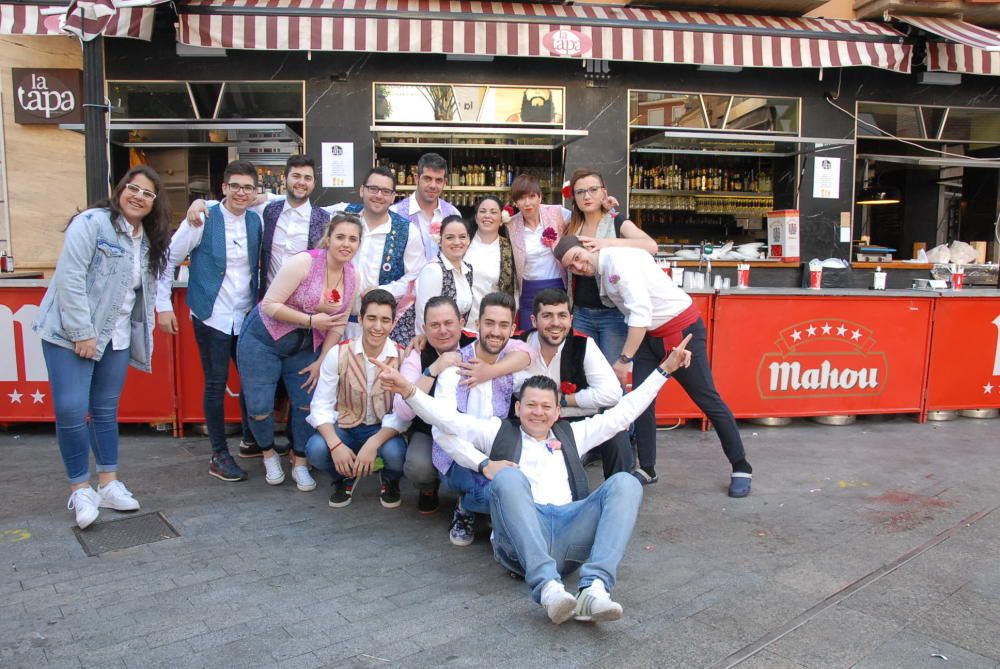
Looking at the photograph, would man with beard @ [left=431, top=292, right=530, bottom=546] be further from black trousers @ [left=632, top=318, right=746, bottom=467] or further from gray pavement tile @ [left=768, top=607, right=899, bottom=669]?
gray pavement tile @ [left=768, top=607, right=899, bottom=669]

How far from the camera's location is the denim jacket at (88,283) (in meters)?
3.71

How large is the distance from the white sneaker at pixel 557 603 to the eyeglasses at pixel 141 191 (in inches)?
114

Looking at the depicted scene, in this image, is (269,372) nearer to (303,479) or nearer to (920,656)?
(303,479)

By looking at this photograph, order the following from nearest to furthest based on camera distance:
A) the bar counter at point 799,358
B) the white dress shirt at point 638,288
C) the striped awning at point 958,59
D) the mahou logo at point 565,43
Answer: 1. the white dress shirt at point 638,288
2. the bar counter at point 799,358
3. the mahou logo at point 565,43
4. the striped awning at point 958,59

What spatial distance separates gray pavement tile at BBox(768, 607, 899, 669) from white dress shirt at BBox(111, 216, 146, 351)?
11.5 feet

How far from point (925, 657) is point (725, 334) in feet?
11.6

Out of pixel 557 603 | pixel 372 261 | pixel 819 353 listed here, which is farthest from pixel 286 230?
pixel 819 353

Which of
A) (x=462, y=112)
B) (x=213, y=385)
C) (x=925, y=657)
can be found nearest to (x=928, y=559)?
(x=925, y=657)

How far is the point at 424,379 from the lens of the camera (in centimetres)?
382

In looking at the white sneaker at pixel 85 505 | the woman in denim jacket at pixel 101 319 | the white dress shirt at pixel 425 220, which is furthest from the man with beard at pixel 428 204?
the white sneaker at pixel 85 505

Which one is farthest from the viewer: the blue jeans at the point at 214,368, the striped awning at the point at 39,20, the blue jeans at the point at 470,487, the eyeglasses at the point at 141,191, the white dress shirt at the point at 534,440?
the striped awning at the point at 39,20

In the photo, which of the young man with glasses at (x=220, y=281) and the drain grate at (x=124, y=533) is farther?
the young man with glasses at (x=220, y=281)

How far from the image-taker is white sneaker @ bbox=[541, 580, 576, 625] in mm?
2729

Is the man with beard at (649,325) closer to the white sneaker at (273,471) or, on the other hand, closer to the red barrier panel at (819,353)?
the red barrier panel at (819,353)
